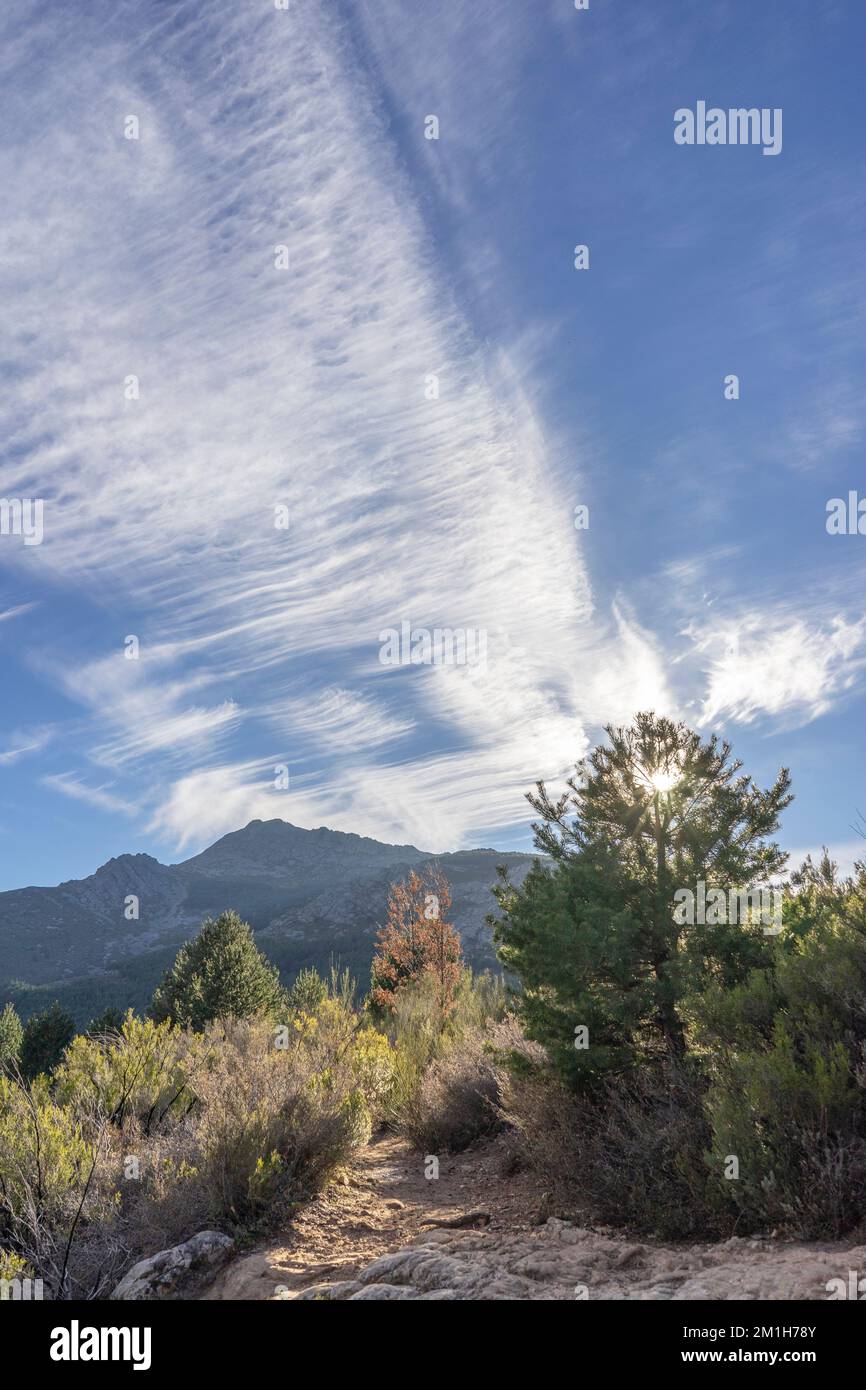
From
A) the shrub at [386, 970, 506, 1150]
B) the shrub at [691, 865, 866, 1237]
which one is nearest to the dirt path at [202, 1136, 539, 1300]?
the shrub at [386, 970, 506, 1150]

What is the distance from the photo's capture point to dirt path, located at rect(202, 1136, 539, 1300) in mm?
5137

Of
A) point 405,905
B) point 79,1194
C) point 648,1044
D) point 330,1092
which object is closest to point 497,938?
point 648,1044

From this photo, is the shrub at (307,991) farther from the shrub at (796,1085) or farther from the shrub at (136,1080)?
the shrub at (796,1085)

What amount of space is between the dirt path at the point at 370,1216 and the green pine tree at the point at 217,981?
13.4 m

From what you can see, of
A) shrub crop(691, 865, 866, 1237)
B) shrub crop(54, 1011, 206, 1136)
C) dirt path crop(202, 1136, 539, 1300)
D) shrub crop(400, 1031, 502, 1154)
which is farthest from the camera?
shrub crop(400, 1031, 502, 1154)

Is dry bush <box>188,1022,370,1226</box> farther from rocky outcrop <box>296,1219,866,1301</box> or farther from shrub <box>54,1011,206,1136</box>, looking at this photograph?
rocky outcrop <box>296,1219,866,1301</box>

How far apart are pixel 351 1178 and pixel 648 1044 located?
3.46 metres

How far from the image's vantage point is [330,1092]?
7.65 metres

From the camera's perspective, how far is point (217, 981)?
22391mm

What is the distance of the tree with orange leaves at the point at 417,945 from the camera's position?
746 inches

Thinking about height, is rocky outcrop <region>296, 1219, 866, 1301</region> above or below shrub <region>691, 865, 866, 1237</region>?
below

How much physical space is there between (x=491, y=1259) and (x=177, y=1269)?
2.30 metres

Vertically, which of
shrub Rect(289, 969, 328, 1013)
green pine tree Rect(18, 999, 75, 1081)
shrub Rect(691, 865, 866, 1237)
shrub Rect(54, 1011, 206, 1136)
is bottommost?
green pine tree Rect(18, 999, 75, 1081)

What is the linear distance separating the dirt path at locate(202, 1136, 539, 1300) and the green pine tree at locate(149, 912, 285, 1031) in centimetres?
1339
